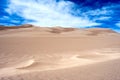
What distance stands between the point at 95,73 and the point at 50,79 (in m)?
1.71

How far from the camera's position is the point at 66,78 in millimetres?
5371

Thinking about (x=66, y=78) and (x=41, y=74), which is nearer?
(x=66, y=78)

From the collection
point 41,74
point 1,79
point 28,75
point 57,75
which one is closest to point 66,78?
point 57,75

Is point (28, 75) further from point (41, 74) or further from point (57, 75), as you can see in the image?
point (57, 75)

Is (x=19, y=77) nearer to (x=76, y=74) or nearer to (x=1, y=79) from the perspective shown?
(x=1, y=79)

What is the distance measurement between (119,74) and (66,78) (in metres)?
1.90

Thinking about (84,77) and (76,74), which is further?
(76,74)

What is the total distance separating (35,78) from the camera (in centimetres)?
539

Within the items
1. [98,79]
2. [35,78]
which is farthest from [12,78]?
[98,79]

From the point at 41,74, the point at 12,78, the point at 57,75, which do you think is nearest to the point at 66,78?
the point at 57,75

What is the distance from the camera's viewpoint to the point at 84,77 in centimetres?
548

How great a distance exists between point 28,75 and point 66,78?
4.48 feet

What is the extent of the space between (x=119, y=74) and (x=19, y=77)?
347 cm

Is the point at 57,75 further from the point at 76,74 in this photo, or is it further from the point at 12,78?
the point at 12,78
